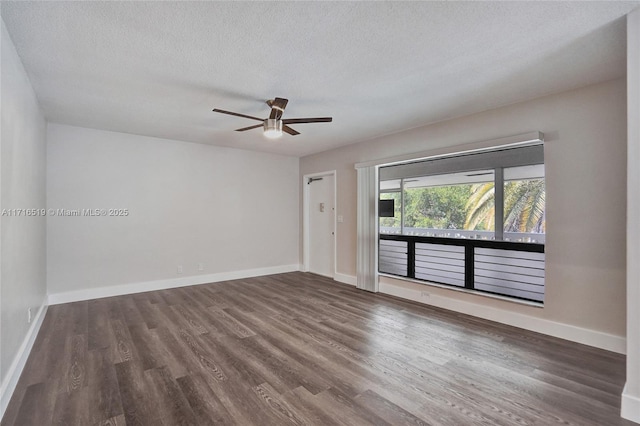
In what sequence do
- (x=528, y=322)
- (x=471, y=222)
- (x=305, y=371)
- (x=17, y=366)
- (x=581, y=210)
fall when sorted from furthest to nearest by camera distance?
(x=471, y=222)
(x=528, y=322)
(x=581, y=210)
(x=305, y=371)
(x=17, y=366)

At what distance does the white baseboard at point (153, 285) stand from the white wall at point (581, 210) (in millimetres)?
4081

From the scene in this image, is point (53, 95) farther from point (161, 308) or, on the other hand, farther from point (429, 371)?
point (429, 371)

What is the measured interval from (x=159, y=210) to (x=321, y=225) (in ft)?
10.1

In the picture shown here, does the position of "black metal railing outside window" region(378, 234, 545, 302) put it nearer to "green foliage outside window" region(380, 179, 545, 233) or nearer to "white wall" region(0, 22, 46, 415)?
"green foliage outside window" region(380, 179, 545, 233)

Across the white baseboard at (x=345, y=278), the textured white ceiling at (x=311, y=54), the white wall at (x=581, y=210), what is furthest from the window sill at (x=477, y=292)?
the textured white ceiling at (x=311, y=54)

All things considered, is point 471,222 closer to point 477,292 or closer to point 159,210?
point 477,292

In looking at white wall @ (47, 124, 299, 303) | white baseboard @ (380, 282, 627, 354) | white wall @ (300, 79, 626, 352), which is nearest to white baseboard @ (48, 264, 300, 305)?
white wall @ (47, 124, 299, 303)

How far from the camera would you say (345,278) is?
18.5 feet

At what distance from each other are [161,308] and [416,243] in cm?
401

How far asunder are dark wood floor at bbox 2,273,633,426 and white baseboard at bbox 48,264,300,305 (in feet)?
1.71
